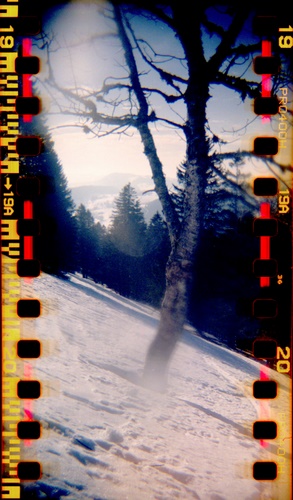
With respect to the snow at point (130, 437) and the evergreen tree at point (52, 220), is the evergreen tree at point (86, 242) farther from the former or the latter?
the snow at point (130, 437)

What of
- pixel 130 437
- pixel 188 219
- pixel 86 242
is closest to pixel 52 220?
pixel 188 219

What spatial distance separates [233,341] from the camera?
1831 cm

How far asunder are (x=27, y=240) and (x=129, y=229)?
2162 centimetres

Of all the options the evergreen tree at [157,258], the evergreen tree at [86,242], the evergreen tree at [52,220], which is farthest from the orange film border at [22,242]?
the evergreen tree at [86,242]

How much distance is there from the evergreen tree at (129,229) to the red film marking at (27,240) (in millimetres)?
20735

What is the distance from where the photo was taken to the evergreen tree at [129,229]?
23.2m

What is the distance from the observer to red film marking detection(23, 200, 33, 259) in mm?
2123

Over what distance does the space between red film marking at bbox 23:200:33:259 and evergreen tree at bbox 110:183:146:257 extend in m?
20.7

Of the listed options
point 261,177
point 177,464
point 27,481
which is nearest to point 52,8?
point 261,177

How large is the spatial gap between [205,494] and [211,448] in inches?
22.3

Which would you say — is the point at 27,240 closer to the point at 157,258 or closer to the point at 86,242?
the point at 157,258

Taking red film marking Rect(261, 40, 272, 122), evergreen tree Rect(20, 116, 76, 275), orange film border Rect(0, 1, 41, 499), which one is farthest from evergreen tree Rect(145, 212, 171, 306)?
orange film border Rect(0, 1, 41, 499)

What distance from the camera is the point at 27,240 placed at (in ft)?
7.02

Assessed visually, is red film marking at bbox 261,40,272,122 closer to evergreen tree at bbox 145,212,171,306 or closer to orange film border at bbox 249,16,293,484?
orange film border at bbox 249,16,293,484
